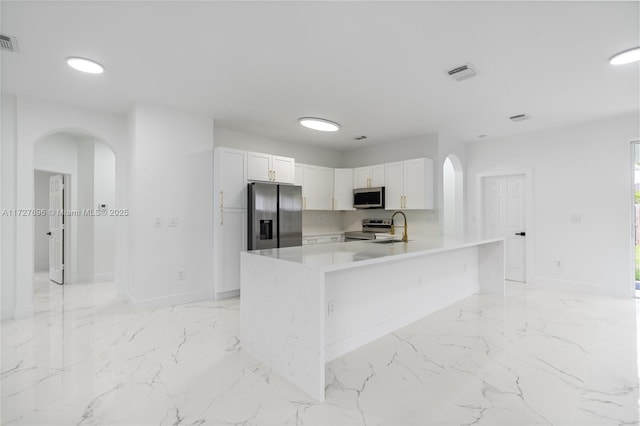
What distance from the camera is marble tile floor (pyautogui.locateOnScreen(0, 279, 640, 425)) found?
1.80 metres

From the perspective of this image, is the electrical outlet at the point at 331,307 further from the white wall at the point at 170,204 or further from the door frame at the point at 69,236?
the door frame at the point at 69,236

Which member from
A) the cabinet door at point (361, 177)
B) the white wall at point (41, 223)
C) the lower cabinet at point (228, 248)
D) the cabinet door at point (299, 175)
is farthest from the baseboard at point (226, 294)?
the white wall at point (41, 223)

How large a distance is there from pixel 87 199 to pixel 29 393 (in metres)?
4.42

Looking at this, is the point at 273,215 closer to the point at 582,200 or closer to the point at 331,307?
the point at 331,307

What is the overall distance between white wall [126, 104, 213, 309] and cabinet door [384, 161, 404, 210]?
297cm

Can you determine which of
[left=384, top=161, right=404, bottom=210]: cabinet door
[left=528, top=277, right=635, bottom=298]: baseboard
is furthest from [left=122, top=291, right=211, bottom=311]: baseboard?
[left=528, top=277, right=635, bottom=298]: baseboard

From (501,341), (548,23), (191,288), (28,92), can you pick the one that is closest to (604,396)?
(501,341)

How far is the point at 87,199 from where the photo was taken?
18.1ft

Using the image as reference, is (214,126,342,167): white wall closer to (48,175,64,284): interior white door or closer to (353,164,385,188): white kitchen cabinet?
(353,164,385,188): white kitchen cabinet

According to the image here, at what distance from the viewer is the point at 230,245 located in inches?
170

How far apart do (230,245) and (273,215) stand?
0.72m

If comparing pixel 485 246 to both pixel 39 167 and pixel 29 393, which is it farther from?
pixel 39 167

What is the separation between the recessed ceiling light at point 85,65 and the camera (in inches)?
104

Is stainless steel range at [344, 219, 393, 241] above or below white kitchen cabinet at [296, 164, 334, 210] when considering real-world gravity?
below
